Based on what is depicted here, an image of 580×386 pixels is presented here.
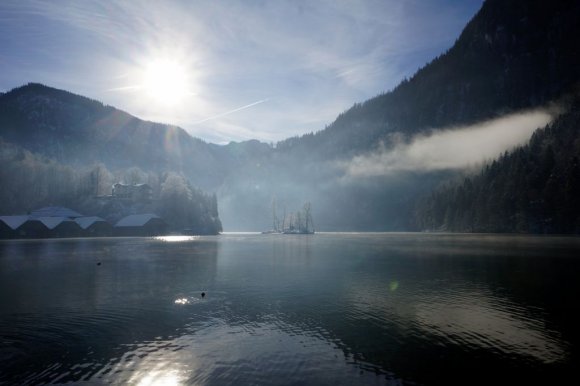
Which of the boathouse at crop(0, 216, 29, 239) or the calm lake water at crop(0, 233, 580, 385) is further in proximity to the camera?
the boathouse at crop(0, 216, 29, 239)

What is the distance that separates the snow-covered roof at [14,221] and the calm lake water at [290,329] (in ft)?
444

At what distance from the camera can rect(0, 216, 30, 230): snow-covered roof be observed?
160 metres

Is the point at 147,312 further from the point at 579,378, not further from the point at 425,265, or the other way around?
the point at 425,265

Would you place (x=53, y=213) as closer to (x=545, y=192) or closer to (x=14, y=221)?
(x=14, y=221)

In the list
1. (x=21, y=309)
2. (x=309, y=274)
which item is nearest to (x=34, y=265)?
(x=21, y=309)

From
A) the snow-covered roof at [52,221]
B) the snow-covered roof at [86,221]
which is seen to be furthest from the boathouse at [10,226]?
the snow-covered roof at [86,221]

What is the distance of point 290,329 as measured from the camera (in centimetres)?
2928

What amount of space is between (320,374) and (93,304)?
29.2 m

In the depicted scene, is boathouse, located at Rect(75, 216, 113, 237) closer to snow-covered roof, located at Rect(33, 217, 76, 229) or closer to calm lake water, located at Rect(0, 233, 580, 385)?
snow-covered roof, located at Rect(33, 217, 76, 229)

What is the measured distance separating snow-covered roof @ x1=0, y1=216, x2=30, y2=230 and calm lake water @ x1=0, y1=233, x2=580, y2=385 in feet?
444

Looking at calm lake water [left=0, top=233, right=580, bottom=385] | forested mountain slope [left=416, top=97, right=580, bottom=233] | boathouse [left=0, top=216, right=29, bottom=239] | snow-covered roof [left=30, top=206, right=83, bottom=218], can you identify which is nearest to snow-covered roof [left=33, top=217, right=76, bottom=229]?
boathouse [left=0, top=216, right=29, bottom=239]

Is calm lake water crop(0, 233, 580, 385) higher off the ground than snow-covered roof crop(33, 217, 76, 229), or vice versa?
snow-covered roof crop(33, 217, 76, 229)

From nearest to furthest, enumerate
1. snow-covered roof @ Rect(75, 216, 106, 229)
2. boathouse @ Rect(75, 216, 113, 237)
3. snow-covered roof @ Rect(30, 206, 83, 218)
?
snow-covered roof @ Rect(30, 206, 83, 218) < snow-covered roof @ Rect(75, 216, 106, 229) < boathouse @ Rect(75, 216, 113, 237)

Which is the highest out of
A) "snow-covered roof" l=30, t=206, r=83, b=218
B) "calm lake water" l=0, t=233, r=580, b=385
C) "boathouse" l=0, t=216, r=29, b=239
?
"snow-covered roof" l=30, t=206, r=83, b=218
